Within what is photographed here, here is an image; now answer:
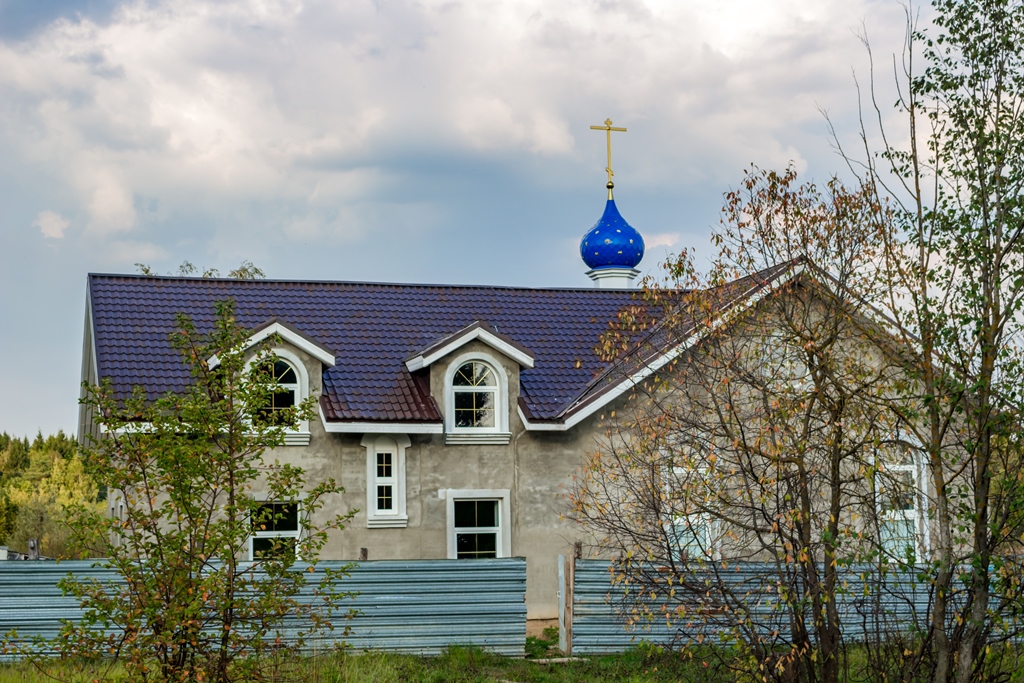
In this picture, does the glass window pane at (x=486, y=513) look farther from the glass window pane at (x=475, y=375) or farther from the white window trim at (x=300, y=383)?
the white window trim at (x=300, y=383)

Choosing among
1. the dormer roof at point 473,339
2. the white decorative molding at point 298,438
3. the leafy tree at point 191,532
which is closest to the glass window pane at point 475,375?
the dormer roof at point 473,339

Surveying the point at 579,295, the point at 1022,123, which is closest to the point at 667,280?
the point at 1022,123

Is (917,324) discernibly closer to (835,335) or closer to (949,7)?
(835,335)

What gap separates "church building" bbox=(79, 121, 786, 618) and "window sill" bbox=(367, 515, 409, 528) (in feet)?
0.05

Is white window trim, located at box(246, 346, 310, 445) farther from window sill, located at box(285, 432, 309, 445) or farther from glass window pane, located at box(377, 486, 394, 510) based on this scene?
glass window pane, located at box(377, 486, 394, 510)

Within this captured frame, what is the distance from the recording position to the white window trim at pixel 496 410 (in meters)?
19.9

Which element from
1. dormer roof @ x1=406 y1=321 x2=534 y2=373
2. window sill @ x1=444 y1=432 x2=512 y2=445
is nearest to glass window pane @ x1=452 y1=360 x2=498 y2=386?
dormer roof @ x1=406 y1=321 x2=534 y2=373

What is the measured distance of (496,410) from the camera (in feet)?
66.0

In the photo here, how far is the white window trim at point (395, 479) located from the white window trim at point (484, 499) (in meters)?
0.71

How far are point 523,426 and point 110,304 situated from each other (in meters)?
7.61

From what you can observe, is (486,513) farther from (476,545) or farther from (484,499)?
(476,545)

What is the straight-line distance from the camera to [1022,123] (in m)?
11.7

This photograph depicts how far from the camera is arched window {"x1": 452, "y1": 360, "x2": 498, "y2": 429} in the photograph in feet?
66.0

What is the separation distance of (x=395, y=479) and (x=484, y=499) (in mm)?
1563
